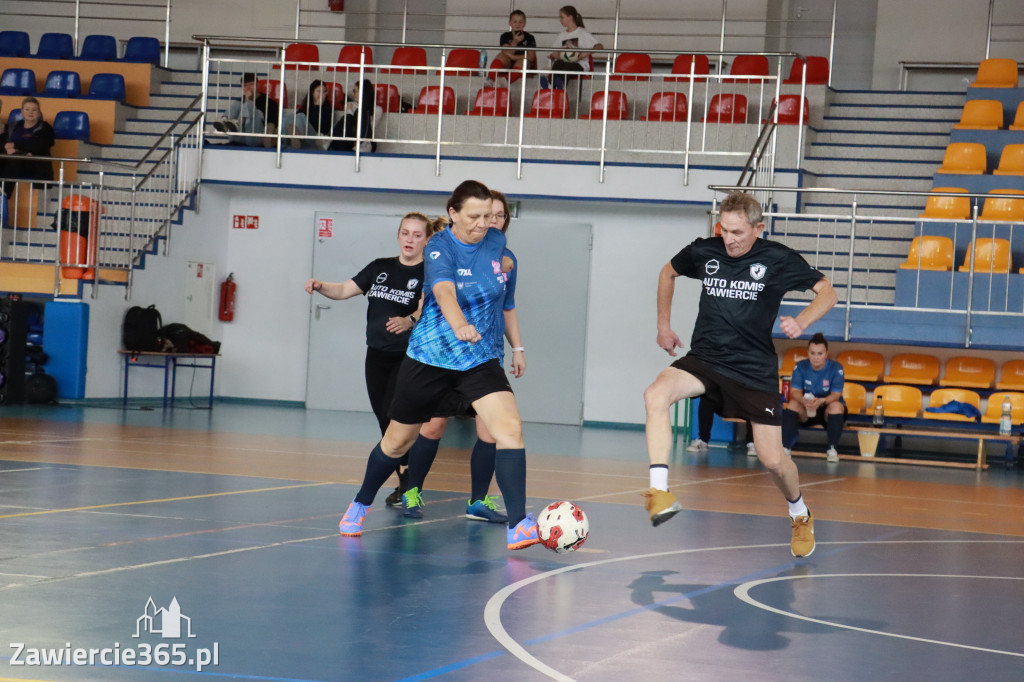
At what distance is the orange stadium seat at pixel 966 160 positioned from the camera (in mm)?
17250

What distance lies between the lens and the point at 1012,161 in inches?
670

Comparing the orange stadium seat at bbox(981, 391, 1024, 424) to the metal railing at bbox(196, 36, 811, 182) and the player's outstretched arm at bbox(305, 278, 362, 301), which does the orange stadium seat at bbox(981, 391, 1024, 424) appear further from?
the player's outstretched arm at bbox(305, 278, 362, 301)

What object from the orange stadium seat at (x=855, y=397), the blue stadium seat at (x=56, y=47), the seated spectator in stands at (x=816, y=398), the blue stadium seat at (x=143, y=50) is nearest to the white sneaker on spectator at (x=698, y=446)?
the seated spectator in stands at (x=816, y=398)

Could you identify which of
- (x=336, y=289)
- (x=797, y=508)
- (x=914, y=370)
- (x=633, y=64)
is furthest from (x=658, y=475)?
(x=633, y=64)

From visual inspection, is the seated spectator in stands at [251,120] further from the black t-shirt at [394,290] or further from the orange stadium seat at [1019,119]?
the black t-shirt at [394,290]

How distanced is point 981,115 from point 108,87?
13709 mm

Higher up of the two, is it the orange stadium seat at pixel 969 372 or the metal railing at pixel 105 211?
the metal railing at pixel 105 211

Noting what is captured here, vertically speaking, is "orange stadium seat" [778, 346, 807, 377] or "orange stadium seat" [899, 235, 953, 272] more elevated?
"orange stadium seat" [899, 235, 953, 272]

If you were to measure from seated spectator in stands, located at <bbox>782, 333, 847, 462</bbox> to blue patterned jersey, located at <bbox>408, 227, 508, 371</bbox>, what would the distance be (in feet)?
29.6

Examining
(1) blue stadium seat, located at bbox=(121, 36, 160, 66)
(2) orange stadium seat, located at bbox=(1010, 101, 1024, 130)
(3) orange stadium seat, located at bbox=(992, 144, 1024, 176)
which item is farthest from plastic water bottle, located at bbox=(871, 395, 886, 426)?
(1) blue stadium seat, located at bbox=(121, 36, 160, 66)

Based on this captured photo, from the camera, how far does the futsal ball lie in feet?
19.8

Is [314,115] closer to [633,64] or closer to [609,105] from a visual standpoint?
[609,105]

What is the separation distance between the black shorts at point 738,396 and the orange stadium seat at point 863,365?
10.0 m

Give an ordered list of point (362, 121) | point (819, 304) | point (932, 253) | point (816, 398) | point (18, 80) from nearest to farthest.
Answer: point (819, 304), point (816, 398), point (932, 253), point (362, 121), point (18, 80)
